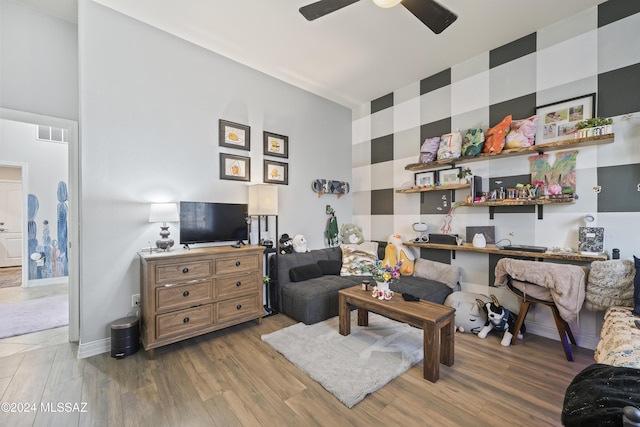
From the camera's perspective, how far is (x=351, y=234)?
4453mm

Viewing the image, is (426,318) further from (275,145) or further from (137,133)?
(137,133)

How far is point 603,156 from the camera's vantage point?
2.42 metres

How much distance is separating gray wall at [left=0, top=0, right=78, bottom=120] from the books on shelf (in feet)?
17.0

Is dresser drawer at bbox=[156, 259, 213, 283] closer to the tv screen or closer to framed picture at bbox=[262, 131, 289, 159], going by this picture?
the tv screen

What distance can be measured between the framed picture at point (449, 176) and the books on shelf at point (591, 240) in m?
1.31

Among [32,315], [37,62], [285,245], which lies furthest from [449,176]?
[32,315]

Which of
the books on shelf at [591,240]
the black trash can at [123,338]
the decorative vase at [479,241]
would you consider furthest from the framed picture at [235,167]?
the books on shelf at [591,240]

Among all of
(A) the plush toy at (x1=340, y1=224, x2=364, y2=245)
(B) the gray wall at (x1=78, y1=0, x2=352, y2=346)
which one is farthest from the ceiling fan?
(A) the plush toy at (x1=340, y1=224, x2=364, y2=245)

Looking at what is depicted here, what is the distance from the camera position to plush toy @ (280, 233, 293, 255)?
357 cm

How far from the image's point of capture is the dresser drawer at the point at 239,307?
268 centimetres

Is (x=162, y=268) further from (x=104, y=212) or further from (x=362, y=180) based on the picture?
(x=362, y=180)

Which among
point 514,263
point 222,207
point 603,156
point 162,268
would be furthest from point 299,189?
point 603,156

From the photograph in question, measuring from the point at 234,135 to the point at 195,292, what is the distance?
195 centimetres

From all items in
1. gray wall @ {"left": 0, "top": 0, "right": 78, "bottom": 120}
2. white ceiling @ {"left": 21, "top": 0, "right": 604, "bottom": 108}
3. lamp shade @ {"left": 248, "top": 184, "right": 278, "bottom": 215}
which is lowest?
lamp shade @ {"left": 248, "top": 184, "right": 278, "bottom": 215}
